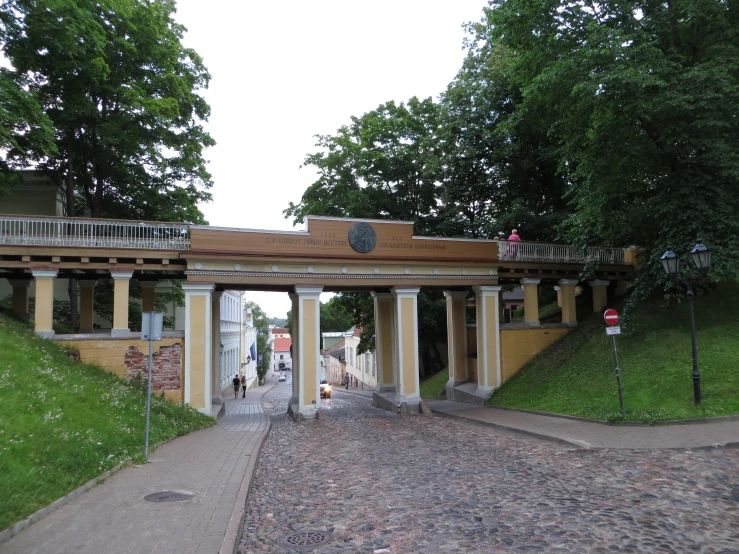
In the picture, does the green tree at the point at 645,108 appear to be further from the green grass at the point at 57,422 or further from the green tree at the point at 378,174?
the green grass at the point at 57,422

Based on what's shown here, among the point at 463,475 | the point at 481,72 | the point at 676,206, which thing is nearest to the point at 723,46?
the point at 676,206

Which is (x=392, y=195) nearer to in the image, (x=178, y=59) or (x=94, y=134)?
(x=178, y=59)

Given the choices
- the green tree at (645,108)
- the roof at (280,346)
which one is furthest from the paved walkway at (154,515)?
the roof at (280,346)

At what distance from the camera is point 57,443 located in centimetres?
816

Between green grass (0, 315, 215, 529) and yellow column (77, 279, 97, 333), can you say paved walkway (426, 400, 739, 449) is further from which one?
yellow column (77, 279, 97, 333)

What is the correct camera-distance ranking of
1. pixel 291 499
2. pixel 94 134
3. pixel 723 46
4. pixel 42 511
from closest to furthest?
pixel 42 511 → pixel 291 499 → pixel 723 46 → pixel 94 134

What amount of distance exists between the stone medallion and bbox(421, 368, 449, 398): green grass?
9.56 m

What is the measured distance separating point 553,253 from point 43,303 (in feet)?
61.5

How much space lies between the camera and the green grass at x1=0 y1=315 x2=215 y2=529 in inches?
266

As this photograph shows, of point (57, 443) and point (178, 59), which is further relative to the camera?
point (178, 59)

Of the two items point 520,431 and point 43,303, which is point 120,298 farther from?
point 520,431

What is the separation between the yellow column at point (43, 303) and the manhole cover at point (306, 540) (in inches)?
543

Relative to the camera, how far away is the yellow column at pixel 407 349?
64.8 ft

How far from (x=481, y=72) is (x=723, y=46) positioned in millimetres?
11260
